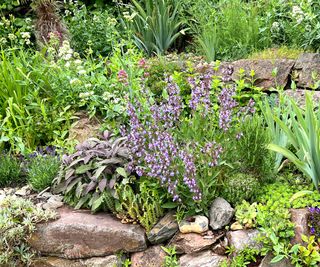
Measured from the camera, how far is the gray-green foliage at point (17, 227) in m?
3.76

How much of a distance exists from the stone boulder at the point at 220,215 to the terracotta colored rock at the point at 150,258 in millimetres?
459

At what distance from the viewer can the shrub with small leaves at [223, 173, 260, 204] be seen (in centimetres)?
360

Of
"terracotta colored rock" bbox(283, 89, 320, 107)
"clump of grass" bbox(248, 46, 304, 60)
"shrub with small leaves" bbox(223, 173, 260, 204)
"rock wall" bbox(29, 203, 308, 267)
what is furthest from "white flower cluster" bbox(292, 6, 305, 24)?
"rock wall" bbox(29, 203, 308, 267)

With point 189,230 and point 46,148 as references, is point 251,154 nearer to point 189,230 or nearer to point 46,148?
point 189,230

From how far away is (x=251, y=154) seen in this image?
3701 mm

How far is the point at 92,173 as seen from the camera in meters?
3.99

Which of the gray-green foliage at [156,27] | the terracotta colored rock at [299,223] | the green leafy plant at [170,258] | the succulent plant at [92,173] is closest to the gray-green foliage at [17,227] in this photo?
the succulent plant at [92,173]

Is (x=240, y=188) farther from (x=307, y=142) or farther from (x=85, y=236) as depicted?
(x=85, y=236)

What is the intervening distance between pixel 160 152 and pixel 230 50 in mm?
2765

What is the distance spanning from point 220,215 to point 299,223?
547mm

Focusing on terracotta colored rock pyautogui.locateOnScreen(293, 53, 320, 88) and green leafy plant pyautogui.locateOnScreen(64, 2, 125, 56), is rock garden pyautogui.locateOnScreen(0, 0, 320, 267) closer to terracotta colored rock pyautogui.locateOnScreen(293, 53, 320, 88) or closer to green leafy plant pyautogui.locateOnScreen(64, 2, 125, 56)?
terracotta colored rock pyautogui.locateOnScreen(293, 53, 320, 88)

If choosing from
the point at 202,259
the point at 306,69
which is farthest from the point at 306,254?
the point at 306,69

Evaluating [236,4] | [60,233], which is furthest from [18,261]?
[236,4]

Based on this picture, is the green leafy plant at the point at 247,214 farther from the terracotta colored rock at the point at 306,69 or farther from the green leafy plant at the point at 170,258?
the terracotta colored rock at the point at 306,69
